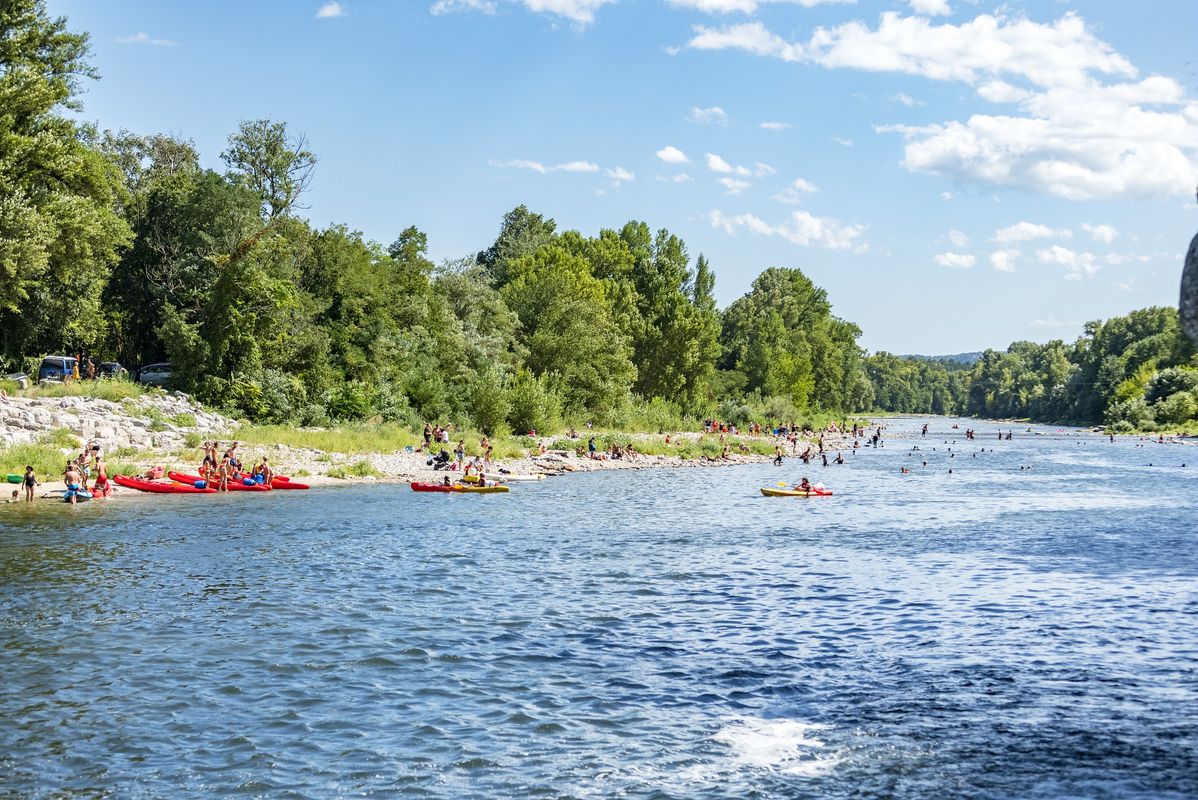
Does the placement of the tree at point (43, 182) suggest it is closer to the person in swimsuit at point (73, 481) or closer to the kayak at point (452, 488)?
the person in swimsuit at point (73, 481)

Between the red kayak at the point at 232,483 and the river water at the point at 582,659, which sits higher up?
the red kayak at the point at 232,483

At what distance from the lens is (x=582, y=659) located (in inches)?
792

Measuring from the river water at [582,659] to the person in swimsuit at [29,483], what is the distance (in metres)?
2.88

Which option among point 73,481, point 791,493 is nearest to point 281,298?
point 73,481

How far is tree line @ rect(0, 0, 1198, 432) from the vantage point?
52931 mm

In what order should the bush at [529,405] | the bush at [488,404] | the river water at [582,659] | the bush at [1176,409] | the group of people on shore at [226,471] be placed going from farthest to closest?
1. the bush at [1176,409]
2. the bush at [529,405]
3. the bush at [488,404]
4. the group of people on shore at [226,471]
5. the river water at [582,659]

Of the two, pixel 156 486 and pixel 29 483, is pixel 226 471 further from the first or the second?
pixel 29 483

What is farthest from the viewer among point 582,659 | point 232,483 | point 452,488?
point 452,488

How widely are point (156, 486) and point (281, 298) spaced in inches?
800

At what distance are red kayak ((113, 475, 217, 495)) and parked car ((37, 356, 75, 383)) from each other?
56.3ft

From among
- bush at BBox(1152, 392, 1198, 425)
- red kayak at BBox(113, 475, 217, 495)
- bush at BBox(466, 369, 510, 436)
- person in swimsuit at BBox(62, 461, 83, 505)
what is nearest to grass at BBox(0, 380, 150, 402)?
red kayak at BBox(113, 475, 217, 495)

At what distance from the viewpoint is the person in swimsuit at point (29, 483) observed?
3916 centimetres

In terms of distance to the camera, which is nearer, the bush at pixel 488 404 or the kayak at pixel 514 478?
the kayak at pixel 514 478

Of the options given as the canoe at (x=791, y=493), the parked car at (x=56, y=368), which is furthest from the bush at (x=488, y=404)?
the parked car at (x=56, y=368)
